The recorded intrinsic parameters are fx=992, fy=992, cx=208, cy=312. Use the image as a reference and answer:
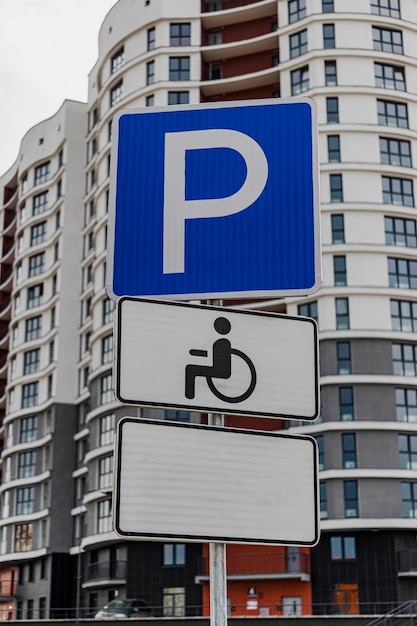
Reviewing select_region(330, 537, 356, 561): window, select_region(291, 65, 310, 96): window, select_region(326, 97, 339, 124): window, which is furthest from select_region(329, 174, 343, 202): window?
select_region(330, 537, 356, 561): window

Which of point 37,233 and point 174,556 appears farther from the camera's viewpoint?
point 37,233

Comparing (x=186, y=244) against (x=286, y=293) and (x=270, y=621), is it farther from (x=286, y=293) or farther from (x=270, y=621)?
(x=270, y=621)

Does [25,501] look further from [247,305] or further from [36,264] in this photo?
[247,305]

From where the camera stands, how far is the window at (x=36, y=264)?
70.4 metres

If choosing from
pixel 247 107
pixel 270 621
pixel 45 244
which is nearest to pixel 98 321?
pixel 45 244

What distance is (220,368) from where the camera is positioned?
323 centimetres

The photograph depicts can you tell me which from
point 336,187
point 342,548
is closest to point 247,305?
point 336,187

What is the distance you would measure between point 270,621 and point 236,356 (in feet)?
136

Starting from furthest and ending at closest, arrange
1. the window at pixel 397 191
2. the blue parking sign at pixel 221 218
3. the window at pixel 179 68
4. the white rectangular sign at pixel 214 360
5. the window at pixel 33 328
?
the window at pixel 33 328
the window at pixel 179 68
the window at pixel 397 191
the blue parking sign at pixel 221 218
the white rectangular sign at pixel 214 360

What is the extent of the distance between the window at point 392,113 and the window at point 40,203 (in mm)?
26618

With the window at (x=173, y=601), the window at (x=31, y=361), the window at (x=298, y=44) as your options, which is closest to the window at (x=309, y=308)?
the window at (x=298, y=44)

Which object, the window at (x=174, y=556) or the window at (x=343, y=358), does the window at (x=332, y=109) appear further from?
the window at (x=174, y=556)

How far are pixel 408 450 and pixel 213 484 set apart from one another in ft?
159

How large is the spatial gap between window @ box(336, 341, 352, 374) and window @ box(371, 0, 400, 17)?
64.1 ft
